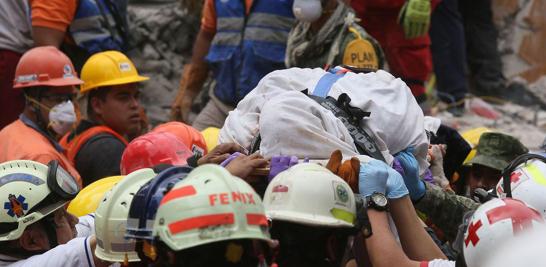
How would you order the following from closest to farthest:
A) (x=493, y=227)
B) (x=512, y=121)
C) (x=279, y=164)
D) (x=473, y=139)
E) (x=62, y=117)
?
(x=493, y=227)
(x=279, y=164)
(x=62, y=117)
(x=473, y=139)
(x=512, y=121)

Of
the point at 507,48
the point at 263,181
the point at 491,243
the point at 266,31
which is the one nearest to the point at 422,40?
the point at 266,31

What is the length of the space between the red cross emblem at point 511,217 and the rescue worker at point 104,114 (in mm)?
3562

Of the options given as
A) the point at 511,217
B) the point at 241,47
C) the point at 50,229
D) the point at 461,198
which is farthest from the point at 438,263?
the point at 241,47

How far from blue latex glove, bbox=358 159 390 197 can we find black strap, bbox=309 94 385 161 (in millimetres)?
290

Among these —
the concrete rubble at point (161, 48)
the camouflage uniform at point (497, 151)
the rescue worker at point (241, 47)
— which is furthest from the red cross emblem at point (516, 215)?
the concrete rubble at point (161, 48)

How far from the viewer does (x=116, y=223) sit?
13.6ft

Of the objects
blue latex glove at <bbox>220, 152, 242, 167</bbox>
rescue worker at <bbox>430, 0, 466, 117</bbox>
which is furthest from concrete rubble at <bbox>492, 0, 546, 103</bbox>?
blue latex glove at <bbox>220, 152, 242, 167</bbox>

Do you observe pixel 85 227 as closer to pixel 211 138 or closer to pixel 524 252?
pixel 211 138

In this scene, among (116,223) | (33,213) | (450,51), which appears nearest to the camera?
(116,223)

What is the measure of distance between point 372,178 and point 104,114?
131 inches

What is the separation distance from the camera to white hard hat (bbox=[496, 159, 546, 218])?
Result: 183 inches

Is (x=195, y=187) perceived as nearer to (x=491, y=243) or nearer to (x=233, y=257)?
(x=233, y=257)

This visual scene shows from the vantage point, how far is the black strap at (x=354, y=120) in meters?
4.80

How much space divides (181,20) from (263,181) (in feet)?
18.4
